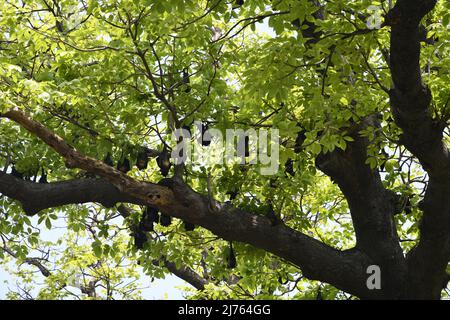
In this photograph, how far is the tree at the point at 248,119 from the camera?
8180 millimetres

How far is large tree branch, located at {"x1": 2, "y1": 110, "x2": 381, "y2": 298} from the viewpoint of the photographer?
27.4 feet

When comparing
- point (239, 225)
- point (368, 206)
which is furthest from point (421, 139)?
point (239, 225)

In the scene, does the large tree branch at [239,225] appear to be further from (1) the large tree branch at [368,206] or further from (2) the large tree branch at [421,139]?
(2) the large tree branch at [421,139]

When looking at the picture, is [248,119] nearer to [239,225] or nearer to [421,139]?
[239,225]

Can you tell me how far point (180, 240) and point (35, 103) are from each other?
135 inches

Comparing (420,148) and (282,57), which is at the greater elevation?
(282,57)

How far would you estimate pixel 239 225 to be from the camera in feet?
30.1

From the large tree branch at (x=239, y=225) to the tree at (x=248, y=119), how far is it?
2 centimetres

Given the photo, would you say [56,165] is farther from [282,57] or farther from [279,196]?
[282,57]

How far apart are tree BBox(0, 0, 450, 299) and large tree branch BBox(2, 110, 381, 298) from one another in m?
0.02

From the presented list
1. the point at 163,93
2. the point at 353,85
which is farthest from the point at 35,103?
the point at 353,85

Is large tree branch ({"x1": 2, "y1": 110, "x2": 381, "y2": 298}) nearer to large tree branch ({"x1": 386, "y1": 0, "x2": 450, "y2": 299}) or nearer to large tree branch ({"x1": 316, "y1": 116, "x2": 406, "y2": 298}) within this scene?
large tree branch ({"x1": 316, "y1": 116, "x2": 406, "y2": 298})

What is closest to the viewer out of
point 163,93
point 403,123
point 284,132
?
point 403,123

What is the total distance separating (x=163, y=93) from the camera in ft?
30.5
